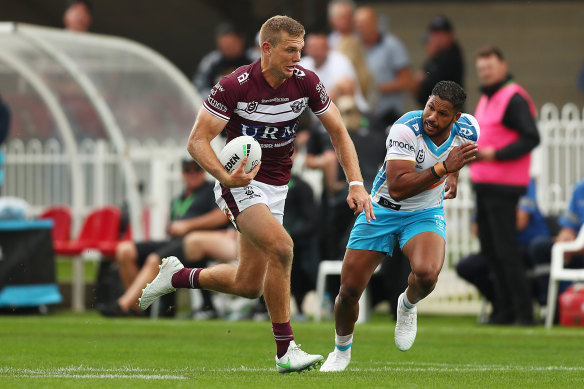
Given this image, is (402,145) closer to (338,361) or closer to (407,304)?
(407,304)

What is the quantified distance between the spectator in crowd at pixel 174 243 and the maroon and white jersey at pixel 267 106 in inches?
238

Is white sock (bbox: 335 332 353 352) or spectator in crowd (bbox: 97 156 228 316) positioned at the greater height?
white sock (bbox: 335 332 353 352)

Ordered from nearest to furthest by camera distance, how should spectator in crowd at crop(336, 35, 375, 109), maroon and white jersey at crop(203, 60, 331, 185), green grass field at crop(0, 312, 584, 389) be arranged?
green grass field at crop(0, 312, 584, 389) → maroon and white jersey at crop(203, 60, 331, 185) → spectator in crowd at crop(336, 35, 375, 109)

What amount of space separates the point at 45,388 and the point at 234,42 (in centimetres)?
1096

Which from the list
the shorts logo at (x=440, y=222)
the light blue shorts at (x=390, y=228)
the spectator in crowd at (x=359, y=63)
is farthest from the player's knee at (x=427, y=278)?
the spectator in crowd at (x=359, y=63)

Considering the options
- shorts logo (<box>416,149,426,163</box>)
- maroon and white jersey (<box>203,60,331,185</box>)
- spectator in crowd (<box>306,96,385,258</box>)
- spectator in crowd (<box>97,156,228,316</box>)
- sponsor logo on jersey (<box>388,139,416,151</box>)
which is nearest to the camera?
maroon and white jersey (<box>203,60,331,185</box>)

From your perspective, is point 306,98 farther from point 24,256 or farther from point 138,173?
point 138,173

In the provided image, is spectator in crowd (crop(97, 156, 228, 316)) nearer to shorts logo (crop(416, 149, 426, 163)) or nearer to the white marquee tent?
the white marquee tent

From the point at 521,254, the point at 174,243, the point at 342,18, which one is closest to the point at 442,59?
the point at 342,18

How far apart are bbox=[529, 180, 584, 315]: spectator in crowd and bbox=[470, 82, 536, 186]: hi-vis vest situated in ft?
2.50

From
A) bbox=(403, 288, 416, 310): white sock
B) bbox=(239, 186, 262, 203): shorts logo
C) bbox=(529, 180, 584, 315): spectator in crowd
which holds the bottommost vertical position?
bbox=(529, 180, 584, 315): spectator in crowd

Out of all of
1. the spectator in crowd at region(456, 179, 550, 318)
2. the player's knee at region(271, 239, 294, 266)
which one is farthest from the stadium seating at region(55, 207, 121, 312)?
the player's knee at region(271, 239, 294, 266)

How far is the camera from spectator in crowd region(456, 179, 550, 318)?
14.3 m

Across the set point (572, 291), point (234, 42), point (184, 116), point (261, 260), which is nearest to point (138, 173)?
point (184, 116)
